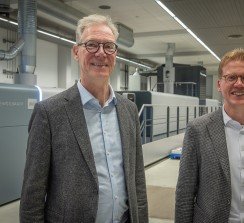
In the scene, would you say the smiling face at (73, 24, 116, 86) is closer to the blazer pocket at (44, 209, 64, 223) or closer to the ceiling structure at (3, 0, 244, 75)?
the blazer pocket at (44, 209, 64, 223)

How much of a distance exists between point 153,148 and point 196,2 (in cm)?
282

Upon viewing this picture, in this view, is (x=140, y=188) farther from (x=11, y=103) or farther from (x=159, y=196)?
(x=159, y=196)

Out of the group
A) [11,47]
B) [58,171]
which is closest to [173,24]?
[11,47]

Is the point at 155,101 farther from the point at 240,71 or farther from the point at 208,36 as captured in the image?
the point at 240,71

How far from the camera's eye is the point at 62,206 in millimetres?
1432

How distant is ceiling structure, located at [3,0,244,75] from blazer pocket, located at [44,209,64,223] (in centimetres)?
326

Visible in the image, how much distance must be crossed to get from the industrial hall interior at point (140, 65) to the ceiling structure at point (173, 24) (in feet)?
A: 0.05

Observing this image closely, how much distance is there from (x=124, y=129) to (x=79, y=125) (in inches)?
9.9

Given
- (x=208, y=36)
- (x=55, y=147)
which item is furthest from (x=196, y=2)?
(x=55, y=147)

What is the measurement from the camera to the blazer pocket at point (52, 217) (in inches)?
56.7

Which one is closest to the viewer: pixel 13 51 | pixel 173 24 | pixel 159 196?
pixel 159 196

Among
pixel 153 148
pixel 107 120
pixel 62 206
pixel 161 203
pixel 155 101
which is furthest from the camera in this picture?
pixel 155 101

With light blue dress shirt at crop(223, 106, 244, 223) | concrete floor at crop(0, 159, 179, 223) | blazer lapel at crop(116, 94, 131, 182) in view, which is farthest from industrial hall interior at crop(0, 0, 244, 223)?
light blue dress shirt at crop(223, 106, 244, 223)

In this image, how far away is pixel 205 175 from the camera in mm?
1701
